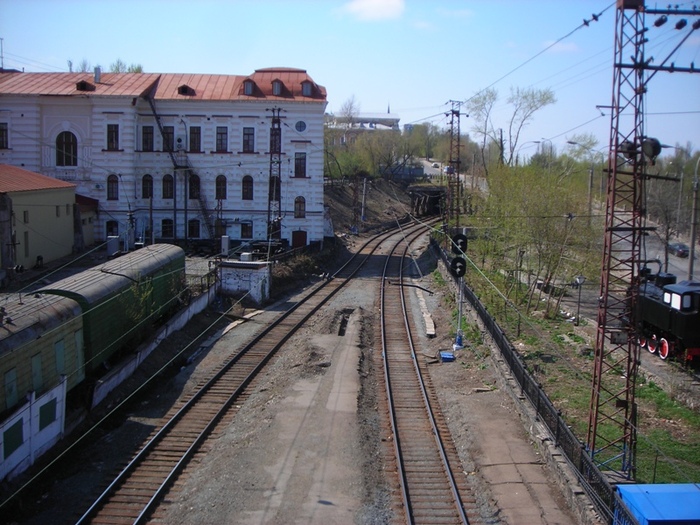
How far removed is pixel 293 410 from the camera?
53.9ft

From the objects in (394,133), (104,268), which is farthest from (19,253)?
(394,133)

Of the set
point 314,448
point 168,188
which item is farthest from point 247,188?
point 314,448

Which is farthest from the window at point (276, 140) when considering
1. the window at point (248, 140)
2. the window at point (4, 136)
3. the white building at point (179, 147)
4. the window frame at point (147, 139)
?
the window at point (4, 136)

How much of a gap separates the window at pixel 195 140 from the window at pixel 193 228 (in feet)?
14.9

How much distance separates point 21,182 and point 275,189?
15508mm

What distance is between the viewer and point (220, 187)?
141 feet

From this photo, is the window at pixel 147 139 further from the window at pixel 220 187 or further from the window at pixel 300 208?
the window at pixel 300 208

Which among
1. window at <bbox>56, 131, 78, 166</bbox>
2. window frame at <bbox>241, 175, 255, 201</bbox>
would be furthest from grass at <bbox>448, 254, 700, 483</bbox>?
window at <bbox>56, 131, 78, 166</bbox>

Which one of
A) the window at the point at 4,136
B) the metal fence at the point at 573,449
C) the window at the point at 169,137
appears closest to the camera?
the metal fence at the point at 573,449

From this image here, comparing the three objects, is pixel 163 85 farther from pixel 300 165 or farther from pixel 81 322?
pixel 81 322

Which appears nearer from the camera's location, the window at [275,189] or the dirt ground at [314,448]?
the dirt ground at [314,448]

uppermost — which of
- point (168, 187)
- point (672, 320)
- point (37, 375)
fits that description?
point (168, 187)

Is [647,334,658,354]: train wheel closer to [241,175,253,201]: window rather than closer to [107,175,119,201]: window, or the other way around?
[241,175,253,201]: window

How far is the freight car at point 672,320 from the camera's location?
66.9ft
